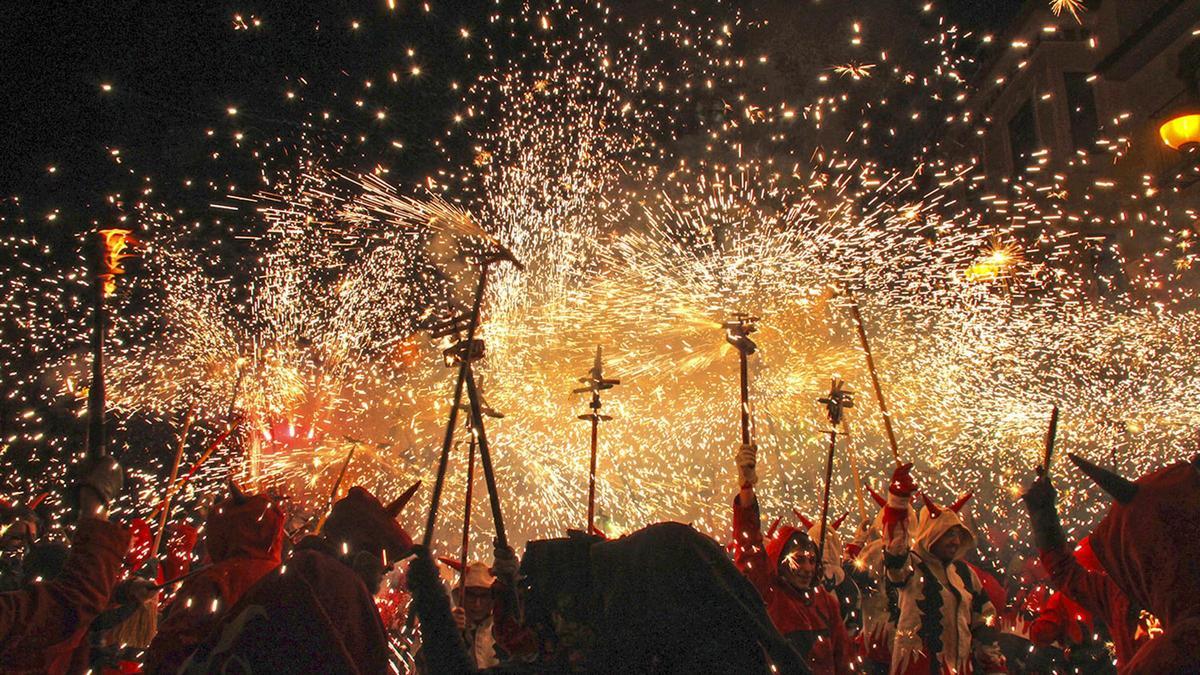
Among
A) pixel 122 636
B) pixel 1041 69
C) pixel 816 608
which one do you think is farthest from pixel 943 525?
pixel 1041 69

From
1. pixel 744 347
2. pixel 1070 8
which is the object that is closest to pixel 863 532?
pixel 744 347

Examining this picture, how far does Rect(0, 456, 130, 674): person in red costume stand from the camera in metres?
3.40

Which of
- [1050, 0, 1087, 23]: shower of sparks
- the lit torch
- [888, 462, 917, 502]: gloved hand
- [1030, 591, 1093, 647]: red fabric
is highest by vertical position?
[1050, 0, 1087, 23]: shower of sparks

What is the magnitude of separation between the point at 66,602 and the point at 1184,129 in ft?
36.8

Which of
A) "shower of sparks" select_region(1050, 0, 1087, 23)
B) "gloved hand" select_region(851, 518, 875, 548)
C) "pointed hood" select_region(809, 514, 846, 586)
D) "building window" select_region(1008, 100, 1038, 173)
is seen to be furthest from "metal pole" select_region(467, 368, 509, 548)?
"shower of sparks" select_region(1050, 0, 1087, 23)

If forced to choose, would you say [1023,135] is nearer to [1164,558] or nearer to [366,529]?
[1164,558]

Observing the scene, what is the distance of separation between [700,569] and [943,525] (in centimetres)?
528

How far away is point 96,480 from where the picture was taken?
163 inches

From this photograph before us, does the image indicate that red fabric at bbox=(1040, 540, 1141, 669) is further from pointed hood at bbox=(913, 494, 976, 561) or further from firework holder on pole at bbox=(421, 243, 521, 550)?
firework holder on pole at bbox=(421, 243, 521, 550)

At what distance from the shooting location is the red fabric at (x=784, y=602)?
646 centimetres

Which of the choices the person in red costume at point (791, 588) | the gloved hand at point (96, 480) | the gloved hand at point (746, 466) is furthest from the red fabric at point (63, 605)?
the gloved hand at point (746, 466)

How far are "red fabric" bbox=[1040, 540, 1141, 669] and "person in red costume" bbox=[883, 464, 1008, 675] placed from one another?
6.31 ft

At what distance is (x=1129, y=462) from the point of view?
566 inches

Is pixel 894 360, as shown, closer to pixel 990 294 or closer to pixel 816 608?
pixel 990 294
